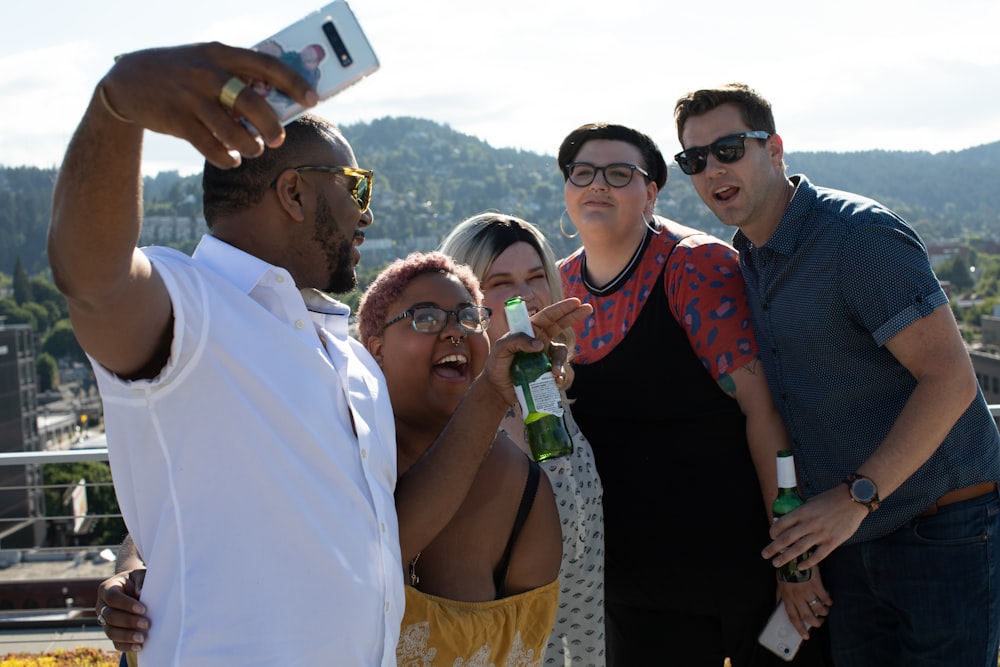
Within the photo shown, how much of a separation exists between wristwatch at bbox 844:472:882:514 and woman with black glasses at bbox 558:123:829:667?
35 cm

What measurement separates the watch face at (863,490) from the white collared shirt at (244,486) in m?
1.63

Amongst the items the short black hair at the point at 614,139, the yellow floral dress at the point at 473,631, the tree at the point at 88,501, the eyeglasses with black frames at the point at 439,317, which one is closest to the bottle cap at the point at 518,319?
the eyeglasses with black frames at the point at 439,317

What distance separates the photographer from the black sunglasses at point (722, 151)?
313 centimetres

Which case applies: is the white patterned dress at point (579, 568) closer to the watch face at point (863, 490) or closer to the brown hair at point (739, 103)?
the watch face at point (863, 490)

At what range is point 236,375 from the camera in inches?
66.1

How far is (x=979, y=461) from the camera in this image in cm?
301

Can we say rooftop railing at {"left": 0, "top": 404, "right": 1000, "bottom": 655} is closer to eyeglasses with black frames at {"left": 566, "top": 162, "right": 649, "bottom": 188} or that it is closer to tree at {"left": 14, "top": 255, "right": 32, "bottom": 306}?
eyeglasses with black frames at {"left": 566, "top": 162, "right": 649, "bottom": 188}

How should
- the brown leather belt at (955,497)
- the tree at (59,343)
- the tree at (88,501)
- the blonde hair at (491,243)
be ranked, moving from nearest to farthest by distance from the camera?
the brown leather belt at (955,497) → the blonde hair at (491,243) → the tree at (88,501) → the tree at (59,343)

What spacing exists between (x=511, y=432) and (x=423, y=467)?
949 mm

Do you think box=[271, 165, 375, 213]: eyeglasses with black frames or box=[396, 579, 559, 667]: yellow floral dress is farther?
box=[396, 579, 559, 667]: yellow floral dress

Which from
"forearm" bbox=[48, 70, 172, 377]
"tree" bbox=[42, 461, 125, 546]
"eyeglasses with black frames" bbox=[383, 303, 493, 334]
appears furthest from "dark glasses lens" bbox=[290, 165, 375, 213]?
"tree" bbox=[42, 461, 125, 546]

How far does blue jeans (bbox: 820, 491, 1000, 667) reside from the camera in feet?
9.57

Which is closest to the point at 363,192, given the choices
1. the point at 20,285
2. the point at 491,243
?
the point at 491,243

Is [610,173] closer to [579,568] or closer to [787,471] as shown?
[787,471]
